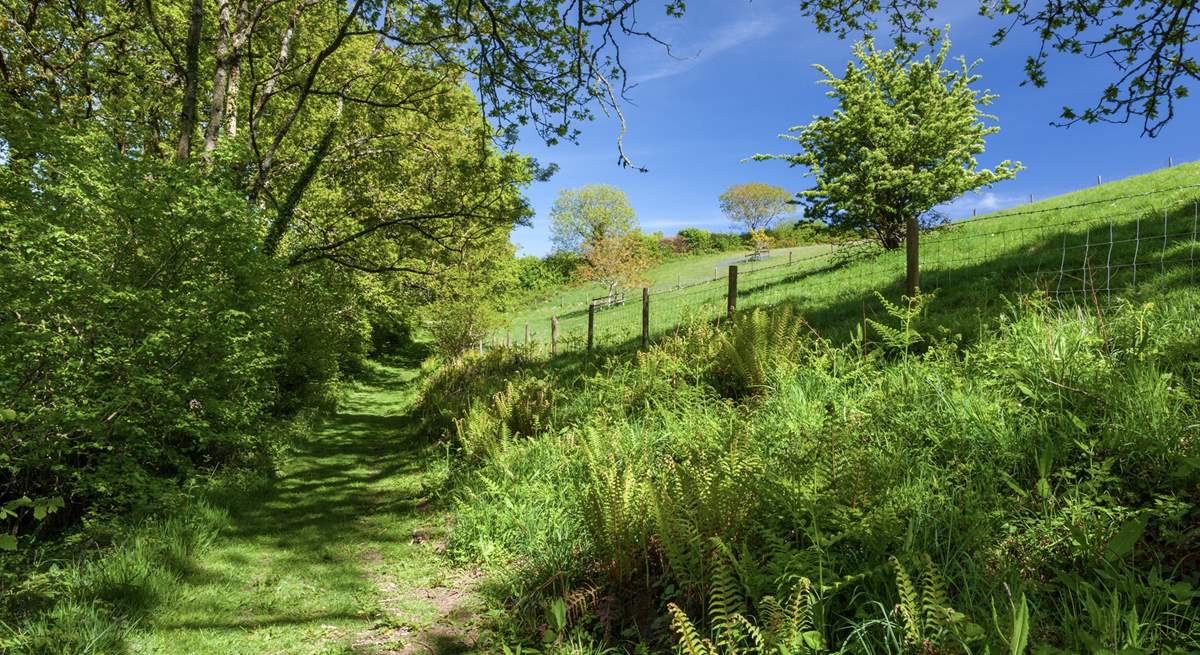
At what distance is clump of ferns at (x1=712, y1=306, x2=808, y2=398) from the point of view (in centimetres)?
575

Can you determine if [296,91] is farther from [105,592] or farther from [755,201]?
[755,201]

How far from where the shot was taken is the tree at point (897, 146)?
16.1 metres

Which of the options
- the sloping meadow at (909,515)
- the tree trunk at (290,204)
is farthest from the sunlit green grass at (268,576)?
the tree trunk at (290,204)

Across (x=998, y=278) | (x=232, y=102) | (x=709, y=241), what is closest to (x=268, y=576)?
(x=232, y=102)

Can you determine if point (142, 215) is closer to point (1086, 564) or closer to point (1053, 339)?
point (1086, 564)

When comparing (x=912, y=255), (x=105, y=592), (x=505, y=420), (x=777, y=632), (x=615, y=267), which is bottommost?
(x=105, y=592)

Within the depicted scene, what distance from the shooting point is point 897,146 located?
639 inches

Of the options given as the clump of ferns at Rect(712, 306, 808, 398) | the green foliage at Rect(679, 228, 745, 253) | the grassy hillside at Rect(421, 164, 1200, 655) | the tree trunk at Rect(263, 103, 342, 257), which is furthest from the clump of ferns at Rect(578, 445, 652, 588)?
the green foliage at Rect(679, 228, 745, 253)

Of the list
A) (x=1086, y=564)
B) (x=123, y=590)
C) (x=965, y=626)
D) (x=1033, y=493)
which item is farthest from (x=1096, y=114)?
(x=123, y=590)

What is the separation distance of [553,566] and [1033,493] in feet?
10.1

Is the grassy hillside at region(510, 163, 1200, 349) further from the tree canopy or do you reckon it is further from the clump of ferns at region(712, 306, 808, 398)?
the tree canopy

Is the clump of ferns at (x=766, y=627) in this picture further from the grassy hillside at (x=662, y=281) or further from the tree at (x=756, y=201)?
the tree at (x=756, y=201)

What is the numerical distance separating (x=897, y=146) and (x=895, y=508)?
16.9 meters

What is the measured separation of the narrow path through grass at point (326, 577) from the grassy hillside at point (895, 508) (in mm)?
512
